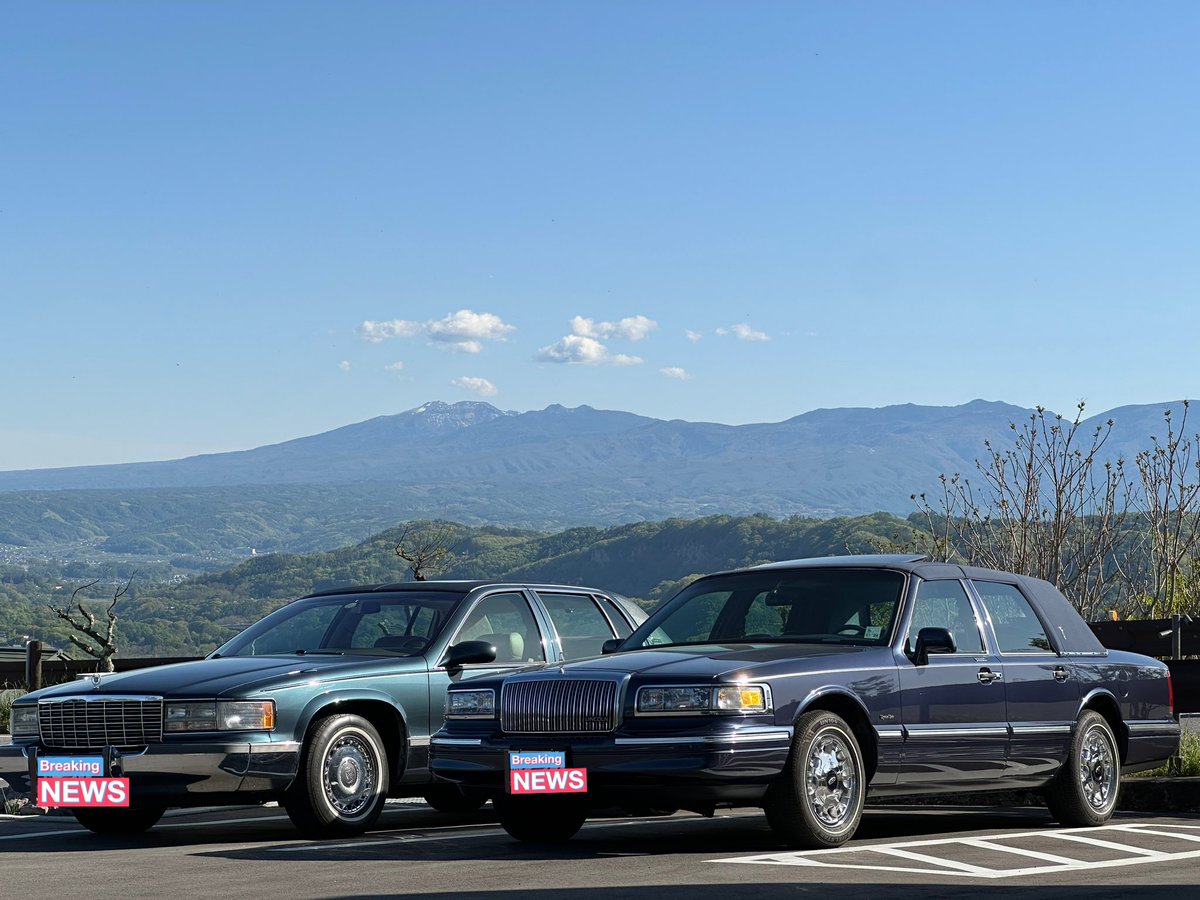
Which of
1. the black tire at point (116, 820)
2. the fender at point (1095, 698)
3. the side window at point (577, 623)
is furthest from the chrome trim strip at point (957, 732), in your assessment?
the black tire at point (116, 820)

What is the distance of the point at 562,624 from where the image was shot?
40.7ft

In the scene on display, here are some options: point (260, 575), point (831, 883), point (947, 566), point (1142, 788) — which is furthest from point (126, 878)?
point (260, 575)

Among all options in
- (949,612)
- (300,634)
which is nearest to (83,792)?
(300,634)

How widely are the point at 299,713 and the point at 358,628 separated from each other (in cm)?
143

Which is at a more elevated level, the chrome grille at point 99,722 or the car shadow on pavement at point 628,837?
the chrome grille at point 99,722

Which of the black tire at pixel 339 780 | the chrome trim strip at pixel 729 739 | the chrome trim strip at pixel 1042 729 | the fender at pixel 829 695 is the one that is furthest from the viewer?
the chrome trim strip at pixel 1042 729

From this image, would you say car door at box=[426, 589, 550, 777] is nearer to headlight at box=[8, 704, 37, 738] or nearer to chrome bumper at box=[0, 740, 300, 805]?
chrome bumper at box=[0, 740, 300, 805]

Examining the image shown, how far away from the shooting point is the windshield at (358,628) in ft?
38.2

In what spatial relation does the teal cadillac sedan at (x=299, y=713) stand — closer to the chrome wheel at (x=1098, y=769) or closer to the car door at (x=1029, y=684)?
the car door at (x=1029, y=684)

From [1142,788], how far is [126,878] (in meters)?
7.08

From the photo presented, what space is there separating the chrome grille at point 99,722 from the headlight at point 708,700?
2.92 metres

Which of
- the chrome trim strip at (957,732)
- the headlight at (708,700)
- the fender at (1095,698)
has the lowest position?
the chrome trim strip at (957,732)

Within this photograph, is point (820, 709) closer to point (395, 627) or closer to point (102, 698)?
point (395, 627)

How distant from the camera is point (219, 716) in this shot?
33.5 ft
